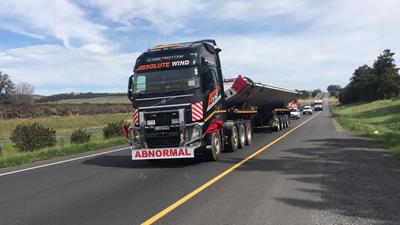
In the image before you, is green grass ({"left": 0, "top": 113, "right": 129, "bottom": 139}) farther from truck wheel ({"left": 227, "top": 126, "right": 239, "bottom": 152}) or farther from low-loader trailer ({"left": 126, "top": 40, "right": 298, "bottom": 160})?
low-loader trailer ({"left": 126, "top": 40, "right": 298, "bottom": 160})

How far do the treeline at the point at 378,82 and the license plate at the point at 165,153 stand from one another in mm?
105338

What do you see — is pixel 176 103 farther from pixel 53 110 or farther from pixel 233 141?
pixel 53 110

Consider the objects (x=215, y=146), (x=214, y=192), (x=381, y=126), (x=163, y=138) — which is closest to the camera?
(x=214, y=192)

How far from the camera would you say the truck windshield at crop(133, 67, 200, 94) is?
14227 mm

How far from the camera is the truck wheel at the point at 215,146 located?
14789mm

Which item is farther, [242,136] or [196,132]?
[242,136]

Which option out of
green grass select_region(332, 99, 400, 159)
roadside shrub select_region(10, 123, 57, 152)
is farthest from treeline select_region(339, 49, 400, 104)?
roadside shrub select_region(10, 123, 57, 152)

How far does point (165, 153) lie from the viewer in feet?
45.2

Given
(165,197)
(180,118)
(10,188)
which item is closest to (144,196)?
(165,197)

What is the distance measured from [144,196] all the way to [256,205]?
2.33 metres

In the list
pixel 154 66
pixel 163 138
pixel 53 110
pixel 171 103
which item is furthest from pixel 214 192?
pixel 53 110

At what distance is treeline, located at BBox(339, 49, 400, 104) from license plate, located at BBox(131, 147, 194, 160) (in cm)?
10534

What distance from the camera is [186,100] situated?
13.9 metres

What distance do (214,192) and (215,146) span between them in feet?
18.5
